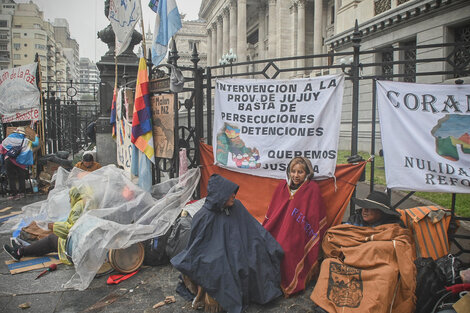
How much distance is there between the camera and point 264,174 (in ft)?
15.5

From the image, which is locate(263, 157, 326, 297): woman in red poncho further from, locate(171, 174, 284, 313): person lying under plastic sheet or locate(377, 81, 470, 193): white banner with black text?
locate(377, 81, 470, 193): white banner with black text

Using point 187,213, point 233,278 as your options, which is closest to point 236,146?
point 187,213

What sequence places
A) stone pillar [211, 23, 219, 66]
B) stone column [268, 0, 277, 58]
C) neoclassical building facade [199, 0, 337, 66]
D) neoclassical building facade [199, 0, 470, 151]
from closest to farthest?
neoclassical building facade [199, 0, 470, 151] → neoclassical building facade [199, 0, 337, 66] → stone column [268, 0, 277, 58] → stone pillar [211, 23, 219, 66]

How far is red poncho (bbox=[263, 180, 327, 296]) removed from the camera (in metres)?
3.67

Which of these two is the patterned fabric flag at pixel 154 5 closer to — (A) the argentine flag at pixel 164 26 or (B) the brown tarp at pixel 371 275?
(A) the argentine flag at pixel 164 26

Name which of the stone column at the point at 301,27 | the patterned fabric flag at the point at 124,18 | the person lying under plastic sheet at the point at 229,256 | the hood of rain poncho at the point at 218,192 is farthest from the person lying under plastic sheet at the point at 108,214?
the stone column at the point at 301,27

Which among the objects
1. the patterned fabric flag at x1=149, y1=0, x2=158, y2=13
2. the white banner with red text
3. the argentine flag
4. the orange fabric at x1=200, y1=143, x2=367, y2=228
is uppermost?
the patterned fabric flag at x1=149, y1=0, x2=158, y2=13

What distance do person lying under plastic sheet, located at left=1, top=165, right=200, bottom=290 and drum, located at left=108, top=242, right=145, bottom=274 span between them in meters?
0.17

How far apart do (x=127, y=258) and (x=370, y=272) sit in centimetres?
272

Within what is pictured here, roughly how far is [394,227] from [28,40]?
9234 centimetres

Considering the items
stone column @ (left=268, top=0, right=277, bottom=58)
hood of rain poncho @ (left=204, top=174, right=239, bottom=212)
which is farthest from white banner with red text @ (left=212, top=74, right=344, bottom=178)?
stone column @ (left=268, top=0, right=277, bottom=58)

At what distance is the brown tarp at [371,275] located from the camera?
2928 mm

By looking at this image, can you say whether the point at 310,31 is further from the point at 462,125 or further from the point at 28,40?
the point at 28,40

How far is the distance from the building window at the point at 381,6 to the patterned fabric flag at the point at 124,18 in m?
15.8
